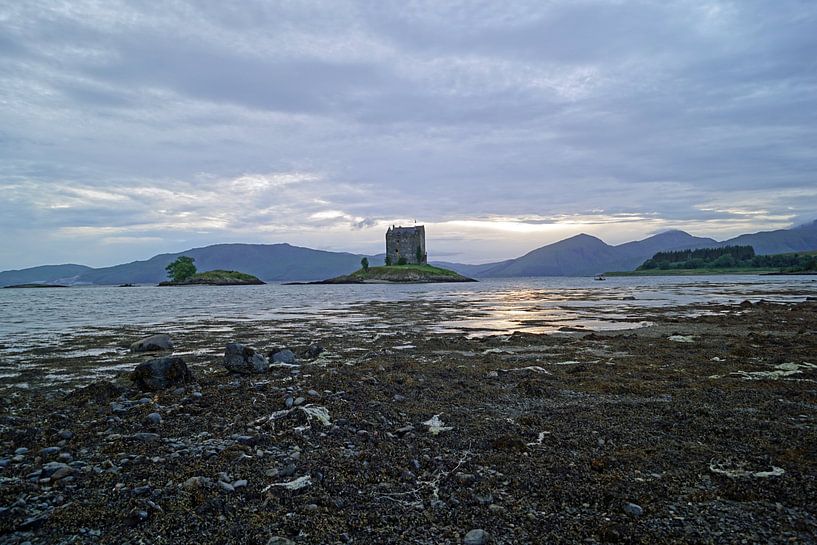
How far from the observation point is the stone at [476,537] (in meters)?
5.07

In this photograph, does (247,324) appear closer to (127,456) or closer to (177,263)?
(127,456)

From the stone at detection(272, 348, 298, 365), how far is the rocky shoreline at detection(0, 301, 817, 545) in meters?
0.64

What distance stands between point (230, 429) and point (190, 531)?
3.64 meters

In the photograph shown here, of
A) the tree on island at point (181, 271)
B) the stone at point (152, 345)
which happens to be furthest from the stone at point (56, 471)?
the tree on island at point (181, 271)

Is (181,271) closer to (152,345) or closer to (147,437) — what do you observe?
(152,345)

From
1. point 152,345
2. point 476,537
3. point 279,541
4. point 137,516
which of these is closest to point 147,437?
point 137,516

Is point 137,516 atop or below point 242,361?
below

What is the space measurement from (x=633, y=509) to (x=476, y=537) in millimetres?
2100

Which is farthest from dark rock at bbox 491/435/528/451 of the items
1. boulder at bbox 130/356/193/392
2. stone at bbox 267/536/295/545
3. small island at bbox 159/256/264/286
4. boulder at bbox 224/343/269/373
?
small island at bbox 159/256/264/286

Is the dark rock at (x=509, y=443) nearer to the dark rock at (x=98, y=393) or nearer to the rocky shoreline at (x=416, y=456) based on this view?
the rocky shoreline at (x=416, y=456)

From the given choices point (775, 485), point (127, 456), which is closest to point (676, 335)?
point (775, 485)

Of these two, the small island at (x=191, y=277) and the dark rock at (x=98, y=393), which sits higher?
the small island at (x=191, y=277)

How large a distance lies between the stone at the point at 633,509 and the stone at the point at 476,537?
1.88 m

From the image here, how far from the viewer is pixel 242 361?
13922mm
